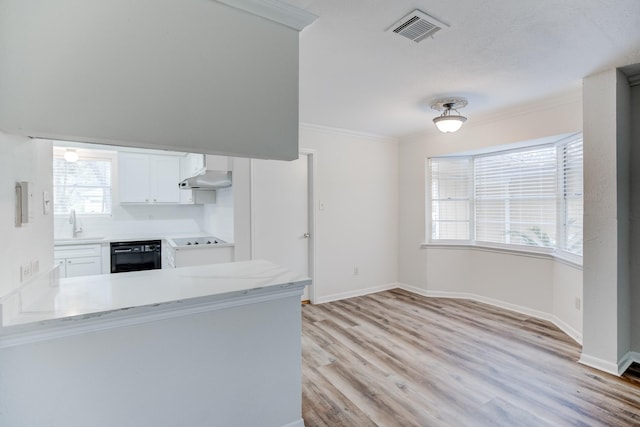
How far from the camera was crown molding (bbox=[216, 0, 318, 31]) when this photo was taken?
1.67 m

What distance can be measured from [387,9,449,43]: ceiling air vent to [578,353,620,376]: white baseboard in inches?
117

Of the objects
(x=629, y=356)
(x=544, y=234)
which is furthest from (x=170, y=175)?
(x=629, y=356)

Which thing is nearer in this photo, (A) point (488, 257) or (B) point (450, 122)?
(B) point (450, 122)

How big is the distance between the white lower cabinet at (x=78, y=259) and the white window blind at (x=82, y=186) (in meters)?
0.84

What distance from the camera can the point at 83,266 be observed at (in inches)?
172

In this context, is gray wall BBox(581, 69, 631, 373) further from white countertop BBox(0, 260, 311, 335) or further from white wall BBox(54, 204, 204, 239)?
white wall BBox(54, 204, 204, 239)

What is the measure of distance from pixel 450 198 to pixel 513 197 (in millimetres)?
839

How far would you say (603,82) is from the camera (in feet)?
8.59

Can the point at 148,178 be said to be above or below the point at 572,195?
above

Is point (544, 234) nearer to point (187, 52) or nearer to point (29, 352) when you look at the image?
point (187, 52)

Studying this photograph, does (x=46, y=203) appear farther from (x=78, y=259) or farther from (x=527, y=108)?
(x=527, y=108)

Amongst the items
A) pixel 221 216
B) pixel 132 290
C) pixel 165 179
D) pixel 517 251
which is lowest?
pixel 517 251

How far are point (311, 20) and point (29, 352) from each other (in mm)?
2121

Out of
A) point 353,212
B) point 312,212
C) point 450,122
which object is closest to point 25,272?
point 312,212
